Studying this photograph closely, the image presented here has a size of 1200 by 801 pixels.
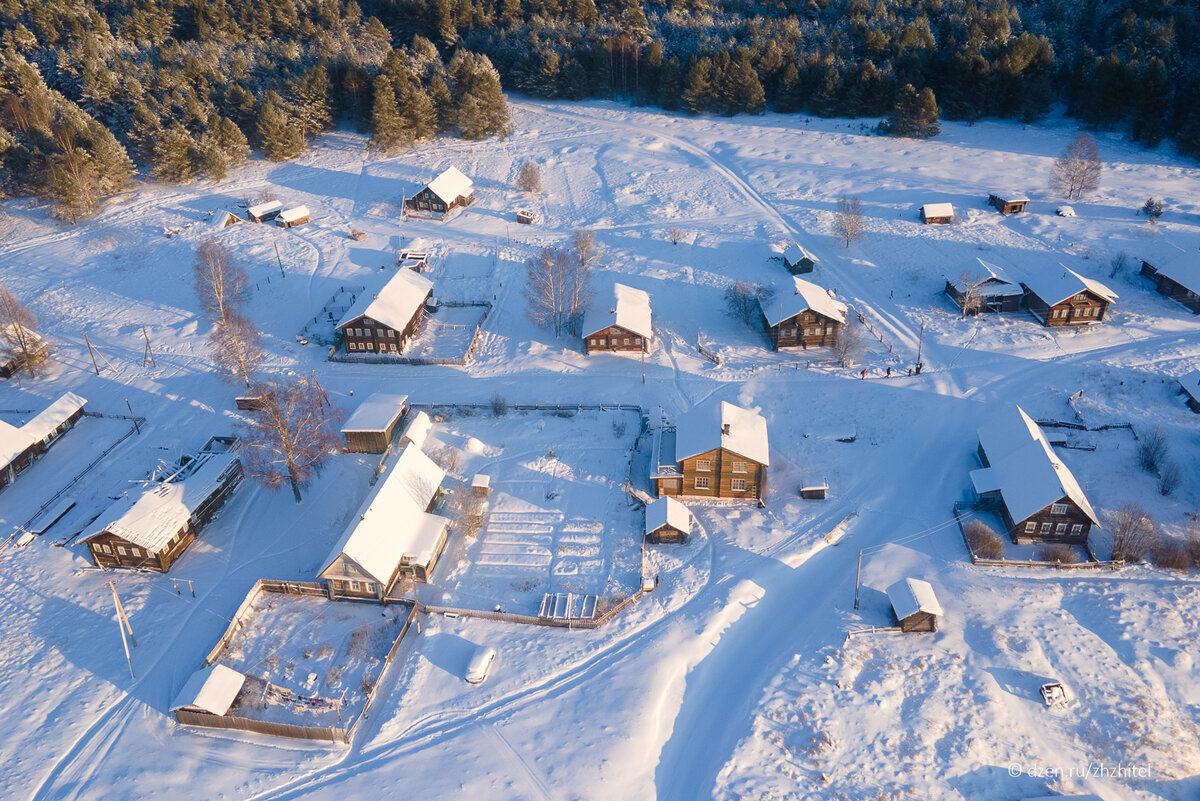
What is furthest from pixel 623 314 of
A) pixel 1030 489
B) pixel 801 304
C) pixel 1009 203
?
pixel 1009 203

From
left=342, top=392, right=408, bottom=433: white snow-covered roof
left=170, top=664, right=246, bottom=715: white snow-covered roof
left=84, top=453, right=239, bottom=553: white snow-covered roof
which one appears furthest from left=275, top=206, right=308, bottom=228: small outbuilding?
left=170, top=664, right=246, bottom=715: white snow-covered roof

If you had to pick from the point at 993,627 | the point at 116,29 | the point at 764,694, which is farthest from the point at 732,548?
the point at 116,29

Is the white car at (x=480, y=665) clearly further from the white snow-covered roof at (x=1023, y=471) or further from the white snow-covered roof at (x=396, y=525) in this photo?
the white snow-covered roof at (x=1023, y=471)

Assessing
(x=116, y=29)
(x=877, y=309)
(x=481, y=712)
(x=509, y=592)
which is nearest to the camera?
(x=481, y=712)

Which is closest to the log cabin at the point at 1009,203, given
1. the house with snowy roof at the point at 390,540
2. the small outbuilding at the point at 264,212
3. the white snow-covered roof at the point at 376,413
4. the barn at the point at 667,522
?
the barn at the point at 667,522

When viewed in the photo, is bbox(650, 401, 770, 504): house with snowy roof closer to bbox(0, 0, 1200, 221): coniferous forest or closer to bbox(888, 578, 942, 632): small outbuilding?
bbox(888, 578, 942, 632): small outbuilding

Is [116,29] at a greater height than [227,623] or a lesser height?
greater

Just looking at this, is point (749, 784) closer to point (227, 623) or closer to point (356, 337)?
point (227, 623)
